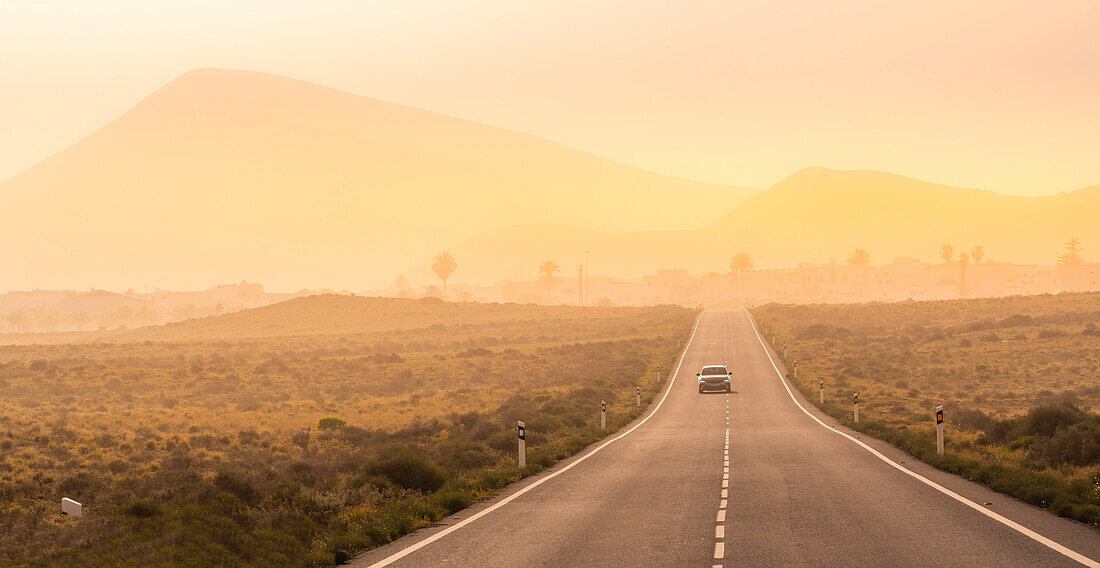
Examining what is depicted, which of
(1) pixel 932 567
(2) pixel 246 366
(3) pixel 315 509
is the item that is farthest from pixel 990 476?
(2) pixel 246 366

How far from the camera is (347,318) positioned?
141 metres

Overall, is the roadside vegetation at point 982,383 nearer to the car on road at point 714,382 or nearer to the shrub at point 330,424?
the car on road at point 714,382

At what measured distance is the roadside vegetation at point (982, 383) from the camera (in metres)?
20.2

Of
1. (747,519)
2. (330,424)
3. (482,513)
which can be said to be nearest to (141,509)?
(482,513)

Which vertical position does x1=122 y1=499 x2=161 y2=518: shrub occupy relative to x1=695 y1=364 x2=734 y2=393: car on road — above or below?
above

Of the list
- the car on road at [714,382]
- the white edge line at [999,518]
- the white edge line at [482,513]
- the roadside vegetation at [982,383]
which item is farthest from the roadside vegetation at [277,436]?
the roadside vegetation at [982,383]

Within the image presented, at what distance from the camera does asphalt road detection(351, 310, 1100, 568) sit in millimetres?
11492

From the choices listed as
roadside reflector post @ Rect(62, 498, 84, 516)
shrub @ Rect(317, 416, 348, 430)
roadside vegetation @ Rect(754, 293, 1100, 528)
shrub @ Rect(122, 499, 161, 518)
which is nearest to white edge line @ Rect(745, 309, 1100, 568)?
roadside vegetation @ Rect(754, 293, 1100, 528)

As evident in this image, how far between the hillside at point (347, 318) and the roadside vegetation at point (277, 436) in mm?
24328

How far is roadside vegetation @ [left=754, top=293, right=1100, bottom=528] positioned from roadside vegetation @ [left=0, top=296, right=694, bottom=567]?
34.1 feet

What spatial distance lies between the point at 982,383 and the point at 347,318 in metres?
106

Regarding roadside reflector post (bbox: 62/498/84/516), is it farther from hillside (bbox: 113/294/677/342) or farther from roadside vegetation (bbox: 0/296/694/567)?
hillside (bbox: 113/294/677/342)

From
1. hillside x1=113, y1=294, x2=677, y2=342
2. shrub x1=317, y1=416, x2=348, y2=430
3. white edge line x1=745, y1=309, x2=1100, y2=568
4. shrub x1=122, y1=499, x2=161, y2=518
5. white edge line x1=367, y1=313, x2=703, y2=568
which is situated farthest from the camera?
hillside x1=113, y1=294, x2=677, y2=342

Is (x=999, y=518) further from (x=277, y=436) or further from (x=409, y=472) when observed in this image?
(x=277, y=436)
